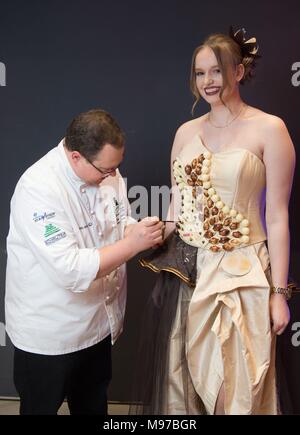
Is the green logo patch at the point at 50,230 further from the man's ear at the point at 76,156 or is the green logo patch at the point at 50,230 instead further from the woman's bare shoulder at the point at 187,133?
the woman's bare shoulder at the point at 187,133

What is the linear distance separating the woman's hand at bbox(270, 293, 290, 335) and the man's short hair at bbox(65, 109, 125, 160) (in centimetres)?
64

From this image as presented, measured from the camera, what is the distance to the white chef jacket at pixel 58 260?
1.46m

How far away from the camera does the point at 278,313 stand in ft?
4.90

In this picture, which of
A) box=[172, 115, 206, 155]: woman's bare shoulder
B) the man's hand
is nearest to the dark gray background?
box=[172, 115, 206, 155]: woman's bare shoulder

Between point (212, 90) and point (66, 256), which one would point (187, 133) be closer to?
point (212, 90)

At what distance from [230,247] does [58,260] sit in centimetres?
50

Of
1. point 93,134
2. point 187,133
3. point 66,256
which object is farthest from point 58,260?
point 187,133

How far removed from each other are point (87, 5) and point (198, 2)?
1.53 ft

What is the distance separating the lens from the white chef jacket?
1458mm

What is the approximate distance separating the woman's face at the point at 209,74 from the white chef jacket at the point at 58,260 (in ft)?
1.47

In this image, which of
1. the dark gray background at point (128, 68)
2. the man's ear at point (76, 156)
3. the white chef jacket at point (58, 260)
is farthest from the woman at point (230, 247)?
the dark gray background at point (128, 68)

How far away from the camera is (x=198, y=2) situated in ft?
6.82
